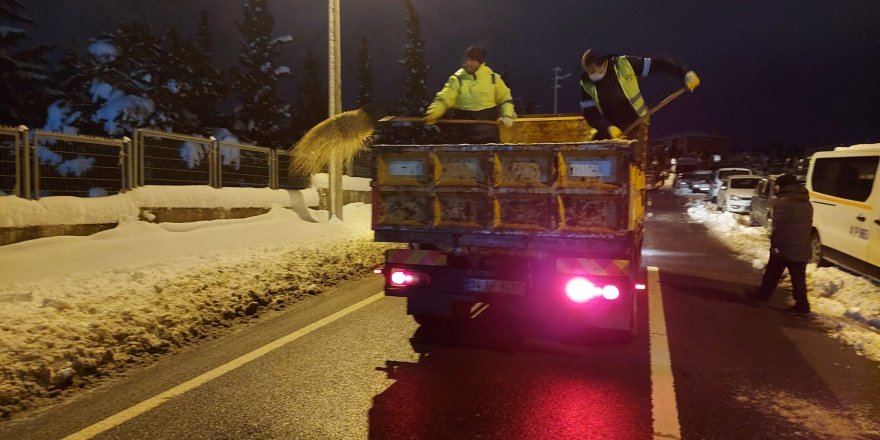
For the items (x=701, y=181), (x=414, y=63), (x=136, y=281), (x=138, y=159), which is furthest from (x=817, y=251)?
(x=414, y=63)

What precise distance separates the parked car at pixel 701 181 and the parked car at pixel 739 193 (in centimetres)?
1290

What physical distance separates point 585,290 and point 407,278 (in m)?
1.63

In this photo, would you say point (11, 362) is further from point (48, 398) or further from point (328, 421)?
point (328, 421)

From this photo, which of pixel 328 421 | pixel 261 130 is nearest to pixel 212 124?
pixel 261 130

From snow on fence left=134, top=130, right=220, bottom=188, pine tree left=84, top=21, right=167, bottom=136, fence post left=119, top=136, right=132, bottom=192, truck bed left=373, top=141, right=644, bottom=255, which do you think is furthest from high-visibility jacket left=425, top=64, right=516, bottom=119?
pine tree left=84, top=21, right=167, bottom=136

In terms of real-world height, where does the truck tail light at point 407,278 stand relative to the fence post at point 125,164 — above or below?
below

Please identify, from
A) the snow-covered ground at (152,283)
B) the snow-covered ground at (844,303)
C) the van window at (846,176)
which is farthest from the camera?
the van window at (846,176)

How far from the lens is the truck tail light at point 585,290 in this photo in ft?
15.8

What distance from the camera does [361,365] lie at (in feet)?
16.2

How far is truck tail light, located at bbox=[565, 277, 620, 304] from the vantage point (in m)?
4.82

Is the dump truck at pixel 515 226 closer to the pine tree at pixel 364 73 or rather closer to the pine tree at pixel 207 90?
the pine tree at pixel 207 90

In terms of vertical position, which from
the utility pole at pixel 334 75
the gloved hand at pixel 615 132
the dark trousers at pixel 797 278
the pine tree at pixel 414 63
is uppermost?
the pine tree at pixel 414 63

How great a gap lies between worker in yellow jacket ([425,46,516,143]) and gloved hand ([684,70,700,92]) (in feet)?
5.99

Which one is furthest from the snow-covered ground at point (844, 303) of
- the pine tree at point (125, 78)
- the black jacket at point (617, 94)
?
the pine tree at point (125, 78)
